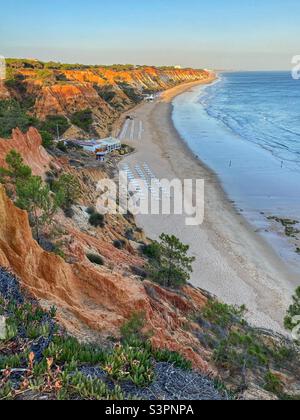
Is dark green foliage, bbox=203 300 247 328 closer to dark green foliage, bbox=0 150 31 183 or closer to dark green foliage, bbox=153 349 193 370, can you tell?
dark green foliage, bbox=153 349 193 370

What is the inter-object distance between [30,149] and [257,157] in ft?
132

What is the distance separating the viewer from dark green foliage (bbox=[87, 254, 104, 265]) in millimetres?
18906

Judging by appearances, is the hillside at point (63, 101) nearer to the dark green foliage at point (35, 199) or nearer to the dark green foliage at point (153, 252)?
the dark green foliage at point (153, 252)

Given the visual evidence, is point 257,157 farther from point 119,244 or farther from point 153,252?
point 119,244

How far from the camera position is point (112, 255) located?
69.0ft

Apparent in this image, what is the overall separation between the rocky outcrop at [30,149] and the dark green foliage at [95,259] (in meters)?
11.2

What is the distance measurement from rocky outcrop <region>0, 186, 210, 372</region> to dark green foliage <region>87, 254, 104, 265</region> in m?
1.08

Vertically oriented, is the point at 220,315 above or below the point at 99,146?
below

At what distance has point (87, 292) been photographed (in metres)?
16.1

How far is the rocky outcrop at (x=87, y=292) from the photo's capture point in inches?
517

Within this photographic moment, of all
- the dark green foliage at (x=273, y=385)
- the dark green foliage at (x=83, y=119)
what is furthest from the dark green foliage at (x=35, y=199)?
the dark green foliage at (x=83, y=119)

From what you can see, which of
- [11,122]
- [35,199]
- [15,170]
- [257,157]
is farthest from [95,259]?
[257,157]

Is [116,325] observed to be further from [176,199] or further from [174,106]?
[174,106]
